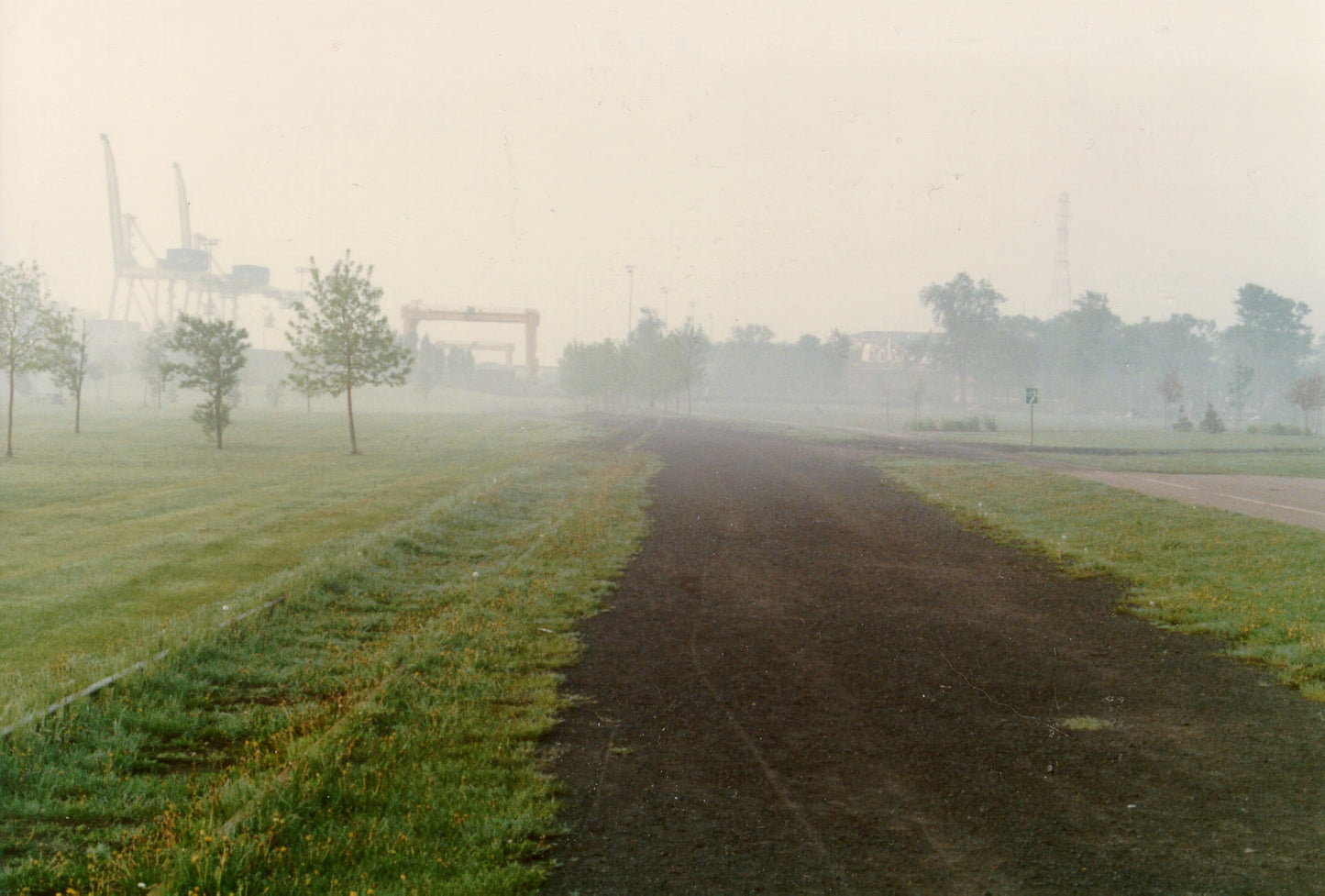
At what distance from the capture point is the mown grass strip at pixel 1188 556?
362 inches

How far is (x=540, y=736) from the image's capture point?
6.68 metres

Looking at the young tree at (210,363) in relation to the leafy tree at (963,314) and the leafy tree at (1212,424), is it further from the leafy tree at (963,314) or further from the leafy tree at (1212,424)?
the leafy tree at (963,314)

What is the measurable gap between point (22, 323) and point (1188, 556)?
3847 cm

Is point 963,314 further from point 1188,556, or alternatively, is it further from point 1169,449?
point 1188,556

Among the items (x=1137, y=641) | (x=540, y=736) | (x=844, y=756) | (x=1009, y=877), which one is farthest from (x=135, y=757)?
(x=1137, y=641)

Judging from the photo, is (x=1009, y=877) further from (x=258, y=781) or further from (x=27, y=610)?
(x=27, y=610)

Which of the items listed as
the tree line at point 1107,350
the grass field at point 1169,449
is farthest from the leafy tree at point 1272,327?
the grass field at point 1169,449

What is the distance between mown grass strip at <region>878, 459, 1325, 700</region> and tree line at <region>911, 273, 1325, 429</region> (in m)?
105

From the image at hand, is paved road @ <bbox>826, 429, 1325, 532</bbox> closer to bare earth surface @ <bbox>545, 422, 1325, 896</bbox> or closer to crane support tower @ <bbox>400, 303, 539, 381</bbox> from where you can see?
bare earth surface @ <bbox>545, 422, 1325, 896</bbox>

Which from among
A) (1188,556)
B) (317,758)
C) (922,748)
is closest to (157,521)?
(317,758)

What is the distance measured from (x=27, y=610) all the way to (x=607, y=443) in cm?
3240

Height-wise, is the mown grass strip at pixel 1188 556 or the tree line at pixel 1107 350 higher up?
the tree line at pixel 1107 350

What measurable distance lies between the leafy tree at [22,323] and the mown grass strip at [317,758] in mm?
28867

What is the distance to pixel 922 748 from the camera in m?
6.44
